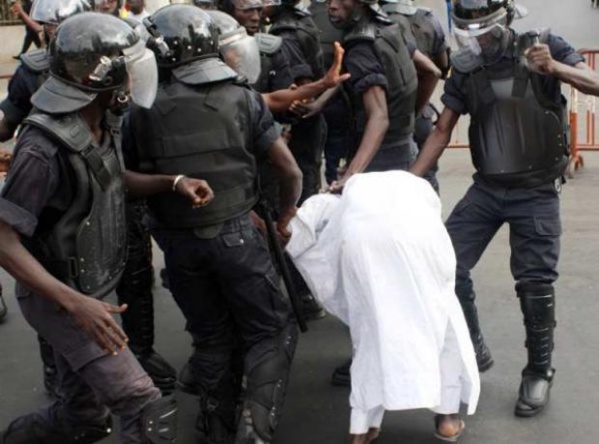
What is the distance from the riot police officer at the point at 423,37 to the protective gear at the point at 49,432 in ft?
10.2

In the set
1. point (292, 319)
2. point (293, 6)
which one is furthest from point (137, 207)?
point (293, 6)

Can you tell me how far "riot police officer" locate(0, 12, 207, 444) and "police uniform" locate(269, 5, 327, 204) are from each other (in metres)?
2.15

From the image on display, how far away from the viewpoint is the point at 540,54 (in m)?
4.20

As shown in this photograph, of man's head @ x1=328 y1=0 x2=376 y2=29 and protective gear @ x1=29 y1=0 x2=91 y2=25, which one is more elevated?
protective gear @ x1=29 y1=0 x2=91 y2=25

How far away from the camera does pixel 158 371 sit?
4953 mm

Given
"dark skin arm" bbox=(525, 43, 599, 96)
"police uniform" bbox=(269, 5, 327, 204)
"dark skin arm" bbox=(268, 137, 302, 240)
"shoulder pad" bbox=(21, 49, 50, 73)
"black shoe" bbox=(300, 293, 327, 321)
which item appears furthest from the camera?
"black shoe" bbox=(300, 293, 327, 321)

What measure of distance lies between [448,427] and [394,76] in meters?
1.77

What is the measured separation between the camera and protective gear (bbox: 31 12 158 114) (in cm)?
346

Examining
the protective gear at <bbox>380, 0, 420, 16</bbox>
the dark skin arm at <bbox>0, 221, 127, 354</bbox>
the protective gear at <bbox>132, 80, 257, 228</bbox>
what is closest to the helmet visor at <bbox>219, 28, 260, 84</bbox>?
the protective gear at <bbox>132, 80, 257, 228</bbox>

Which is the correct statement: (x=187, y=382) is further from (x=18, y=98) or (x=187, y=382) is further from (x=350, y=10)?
(x=350, y=10)

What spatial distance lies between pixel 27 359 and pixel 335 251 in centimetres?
225

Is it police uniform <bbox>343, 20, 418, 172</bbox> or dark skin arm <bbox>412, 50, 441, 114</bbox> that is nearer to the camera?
police uniform <bbox>343, 20, 418, 172</bbox>

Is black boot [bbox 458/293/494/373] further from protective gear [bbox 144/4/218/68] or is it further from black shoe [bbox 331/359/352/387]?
protective gear [bbox 144/4/218/68]

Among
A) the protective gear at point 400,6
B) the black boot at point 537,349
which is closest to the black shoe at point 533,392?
the black boot at point 537,349
